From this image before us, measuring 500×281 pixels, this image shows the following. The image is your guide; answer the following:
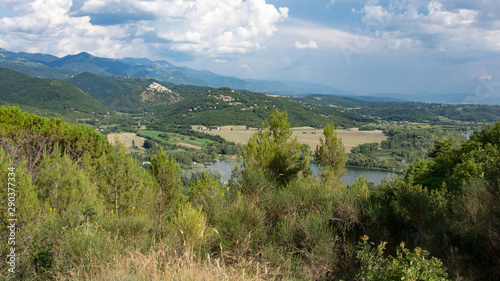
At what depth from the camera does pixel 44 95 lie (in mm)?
111875

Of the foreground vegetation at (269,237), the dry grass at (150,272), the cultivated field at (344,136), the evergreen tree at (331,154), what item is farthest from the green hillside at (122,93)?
the dry grass at (150,272)

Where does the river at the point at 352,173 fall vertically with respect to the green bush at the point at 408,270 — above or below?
below

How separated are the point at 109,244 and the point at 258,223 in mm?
2140

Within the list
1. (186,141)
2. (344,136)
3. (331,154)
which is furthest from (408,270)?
(186,141)

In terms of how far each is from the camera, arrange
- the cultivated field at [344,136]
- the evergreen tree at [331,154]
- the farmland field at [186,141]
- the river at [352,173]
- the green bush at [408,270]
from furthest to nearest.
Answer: the farmland field at [186,141] → the cultivated field at [344,136] → the river at [352,173] → the evergreen tree at [331,154] → the green bush at [408,270]

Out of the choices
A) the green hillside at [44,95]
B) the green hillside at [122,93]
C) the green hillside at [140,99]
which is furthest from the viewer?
the green hillside at [122,93]

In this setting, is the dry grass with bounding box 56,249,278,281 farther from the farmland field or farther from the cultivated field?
the farmland field

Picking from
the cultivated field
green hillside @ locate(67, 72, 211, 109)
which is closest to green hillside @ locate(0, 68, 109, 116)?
green hillside @ locate(67, 72, 211, 109)

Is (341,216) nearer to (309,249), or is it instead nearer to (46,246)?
(309,249)

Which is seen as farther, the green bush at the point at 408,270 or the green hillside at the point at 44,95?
the green hillside at the point at 44,95

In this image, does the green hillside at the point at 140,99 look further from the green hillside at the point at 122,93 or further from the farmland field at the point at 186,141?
the farmland field at the point at 186,141

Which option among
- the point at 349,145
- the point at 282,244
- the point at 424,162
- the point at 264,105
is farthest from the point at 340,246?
the point at 264,105

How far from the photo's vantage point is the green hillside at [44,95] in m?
105

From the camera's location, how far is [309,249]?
4.50 meters
